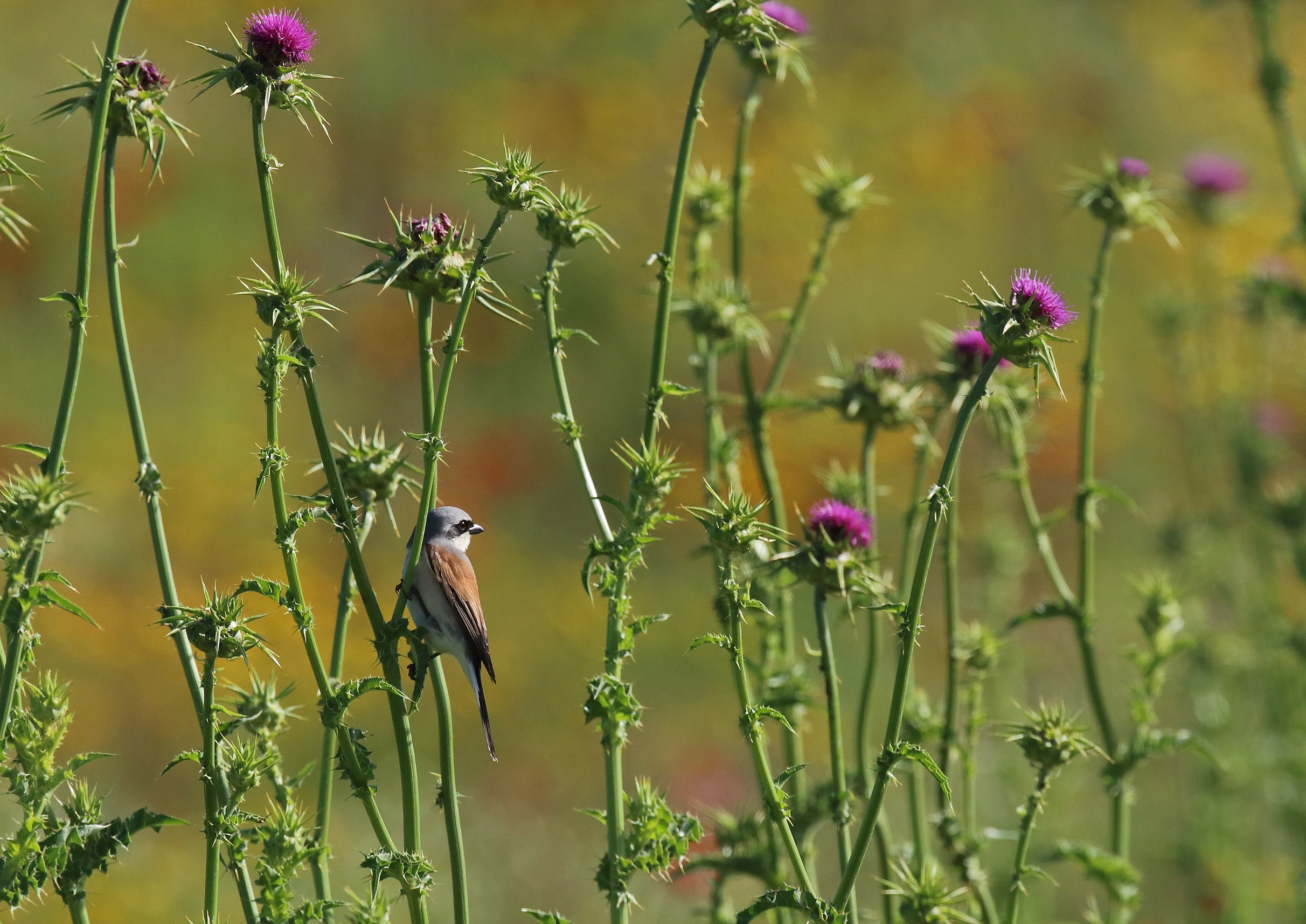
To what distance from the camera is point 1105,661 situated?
46.9 feet

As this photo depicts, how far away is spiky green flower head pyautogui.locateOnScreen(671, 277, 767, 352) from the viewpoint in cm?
538

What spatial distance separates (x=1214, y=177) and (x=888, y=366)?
17.1ft

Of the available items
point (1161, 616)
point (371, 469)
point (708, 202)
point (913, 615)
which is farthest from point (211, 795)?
point (1161, 616)

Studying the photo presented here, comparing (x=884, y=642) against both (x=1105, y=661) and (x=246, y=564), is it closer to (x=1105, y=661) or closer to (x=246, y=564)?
(x=1105, y=661)

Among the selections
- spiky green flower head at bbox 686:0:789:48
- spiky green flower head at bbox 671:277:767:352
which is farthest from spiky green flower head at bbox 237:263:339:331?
spiky green flower head at bbox 671:277:767:352

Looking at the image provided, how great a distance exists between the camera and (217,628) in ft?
10.5

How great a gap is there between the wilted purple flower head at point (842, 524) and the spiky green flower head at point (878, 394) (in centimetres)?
113

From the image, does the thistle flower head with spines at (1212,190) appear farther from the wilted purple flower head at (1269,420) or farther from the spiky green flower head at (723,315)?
the spiky green flower head at (723,315)

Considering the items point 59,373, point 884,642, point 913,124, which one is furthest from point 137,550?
point 913,124

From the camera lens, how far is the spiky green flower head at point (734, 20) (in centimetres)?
404

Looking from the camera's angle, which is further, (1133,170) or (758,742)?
(1133,170)

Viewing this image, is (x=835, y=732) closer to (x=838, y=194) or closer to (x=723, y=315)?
(x=723, y=315)

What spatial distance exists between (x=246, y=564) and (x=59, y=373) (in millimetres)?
3665

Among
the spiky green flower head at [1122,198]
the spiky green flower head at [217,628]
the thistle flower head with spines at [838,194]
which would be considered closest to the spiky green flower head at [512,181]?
the spiky green flower head at [217,628]
